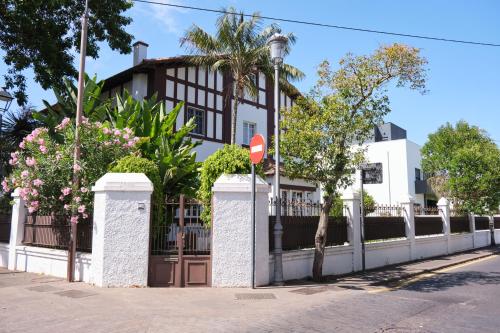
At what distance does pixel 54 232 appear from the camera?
11.4 metres

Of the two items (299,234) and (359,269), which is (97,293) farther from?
(359,269)

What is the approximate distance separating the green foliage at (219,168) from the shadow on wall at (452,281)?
15.8ft

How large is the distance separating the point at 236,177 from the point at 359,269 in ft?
18.0

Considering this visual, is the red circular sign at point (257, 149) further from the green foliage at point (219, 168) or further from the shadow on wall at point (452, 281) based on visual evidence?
the shadow on wall at point (452, 281)

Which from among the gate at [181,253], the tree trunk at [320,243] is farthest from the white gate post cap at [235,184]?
the tree trunk at [320,243]

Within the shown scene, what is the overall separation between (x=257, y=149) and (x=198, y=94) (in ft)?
44.6

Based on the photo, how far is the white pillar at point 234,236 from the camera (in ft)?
31.1

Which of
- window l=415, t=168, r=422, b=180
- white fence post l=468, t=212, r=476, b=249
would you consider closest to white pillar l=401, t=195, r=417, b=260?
white fence post l=468, t=212, r=476, b=249

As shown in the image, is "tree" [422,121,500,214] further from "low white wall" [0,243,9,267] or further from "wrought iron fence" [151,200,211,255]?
"low white wall" [0,243,9,267]

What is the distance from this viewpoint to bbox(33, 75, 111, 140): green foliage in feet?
47.5

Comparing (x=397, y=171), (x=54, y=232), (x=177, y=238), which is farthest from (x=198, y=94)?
(x=397, y=171)

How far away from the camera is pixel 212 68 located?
19.1 m

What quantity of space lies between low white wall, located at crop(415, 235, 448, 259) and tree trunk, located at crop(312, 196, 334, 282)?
7.26m

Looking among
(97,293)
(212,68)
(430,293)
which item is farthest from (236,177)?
(212,68)
